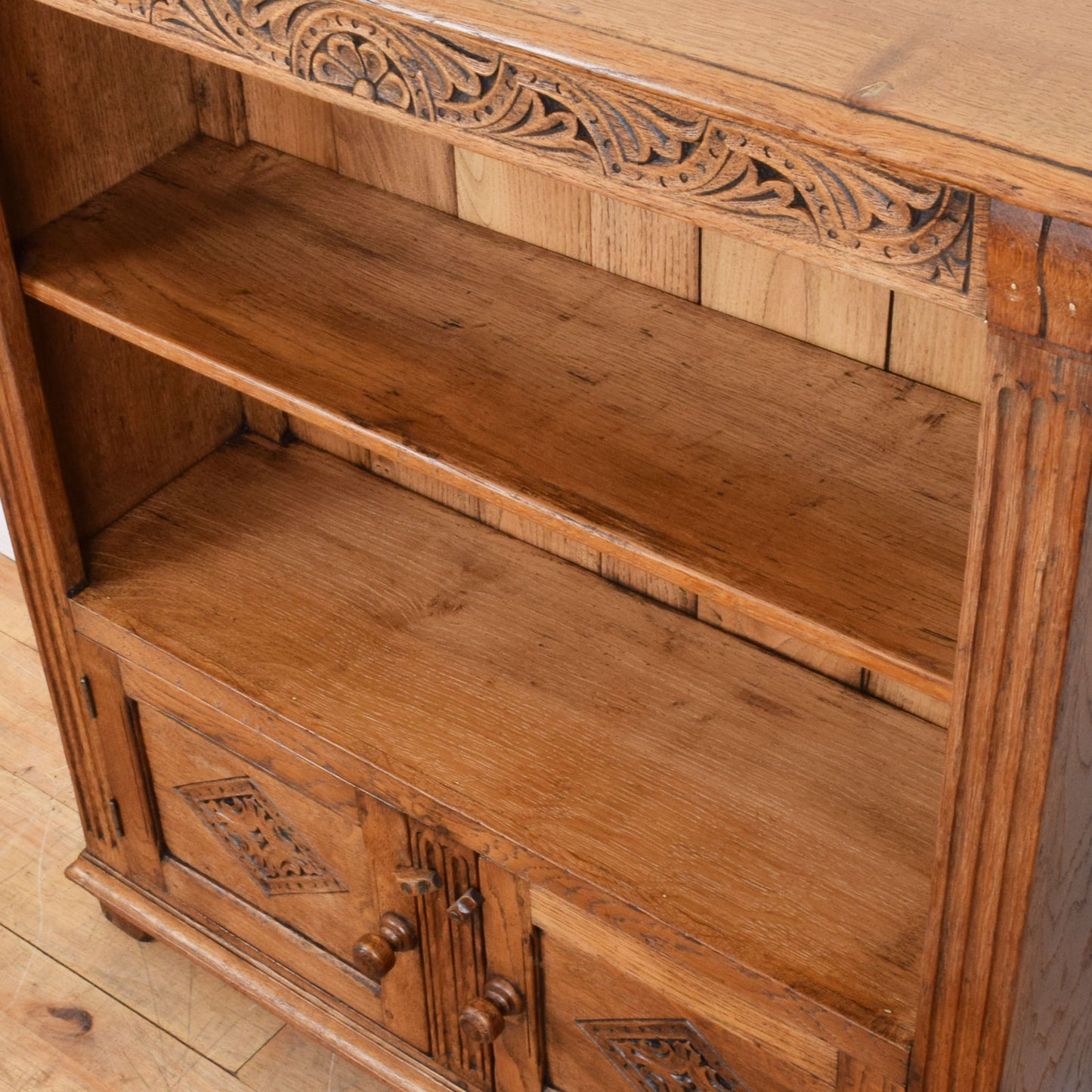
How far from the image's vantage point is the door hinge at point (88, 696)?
5.90 feet

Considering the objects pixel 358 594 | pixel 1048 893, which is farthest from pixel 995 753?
pixel 358 594

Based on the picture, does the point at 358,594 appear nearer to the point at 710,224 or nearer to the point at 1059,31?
the point at 710,224

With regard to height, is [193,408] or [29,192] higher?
[29,192]

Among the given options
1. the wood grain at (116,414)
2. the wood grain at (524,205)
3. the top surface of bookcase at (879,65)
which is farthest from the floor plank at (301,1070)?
the top surface of bookcase at (879,65)

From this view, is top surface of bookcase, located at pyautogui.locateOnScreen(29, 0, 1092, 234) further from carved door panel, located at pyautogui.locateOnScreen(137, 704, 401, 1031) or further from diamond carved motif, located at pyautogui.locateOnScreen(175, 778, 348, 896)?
diamond carved motif, located at pyautogui.locateOnScreen(175, 778, 348, 896)

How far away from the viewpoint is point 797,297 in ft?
4.65

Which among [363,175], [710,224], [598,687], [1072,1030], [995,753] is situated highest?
[710,224]

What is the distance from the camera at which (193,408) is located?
1862 millimetres

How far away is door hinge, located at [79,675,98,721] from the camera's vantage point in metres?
1.80

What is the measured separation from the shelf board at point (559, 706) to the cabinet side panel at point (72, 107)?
0.38m

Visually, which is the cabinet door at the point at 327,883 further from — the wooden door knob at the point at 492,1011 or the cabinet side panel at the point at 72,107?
the cabinet side panel at the point at 72,107

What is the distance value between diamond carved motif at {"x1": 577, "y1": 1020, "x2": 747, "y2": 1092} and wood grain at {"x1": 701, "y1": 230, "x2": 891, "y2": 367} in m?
0.63

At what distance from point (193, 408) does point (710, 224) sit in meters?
1.03

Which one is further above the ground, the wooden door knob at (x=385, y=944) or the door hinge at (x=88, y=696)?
the door hinge at (x=88, y=696)
